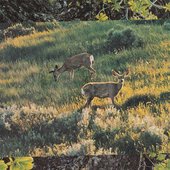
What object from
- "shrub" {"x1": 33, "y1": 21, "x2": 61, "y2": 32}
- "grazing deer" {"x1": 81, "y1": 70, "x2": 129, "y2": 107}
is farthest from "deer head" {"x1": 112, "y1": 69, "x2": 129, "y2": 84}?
"shrub" {"x1": 33, "y1": 21, "x2": 61, "y2": 32}

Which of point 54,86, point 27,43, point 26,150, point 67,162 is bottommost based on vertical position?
point 67,162

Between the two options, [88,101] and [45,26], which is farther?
[45,26]

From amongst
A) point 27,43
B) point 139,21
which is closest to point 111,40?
point 139,21

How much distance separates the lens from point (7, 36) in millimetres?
3594

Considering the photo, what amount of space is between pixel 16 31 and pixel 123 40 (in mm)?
645

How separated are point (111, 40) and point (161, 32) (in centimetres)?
31

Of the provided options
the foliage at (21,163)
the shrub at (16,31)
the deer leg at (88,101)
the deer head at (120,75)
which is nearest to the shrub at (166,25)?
the deer head at (120,75)

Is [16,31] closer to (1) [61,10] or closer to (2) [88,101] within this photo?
(1) [61,10]

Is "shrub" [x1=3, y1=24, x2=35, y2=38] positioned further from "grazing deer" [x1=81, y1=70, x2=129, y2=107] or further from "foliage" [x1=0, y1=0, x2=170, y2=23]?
"grazing deer" [x1=81, y1=70, x2=129, y2=107]

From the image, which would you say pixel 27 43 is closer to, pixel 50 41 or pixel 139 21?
pixel 50 41

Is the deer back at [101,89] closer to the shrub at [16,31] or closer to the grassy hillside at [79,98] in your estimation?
the grassy hillside at [79,98]

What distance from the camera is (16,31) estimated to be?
3.62m

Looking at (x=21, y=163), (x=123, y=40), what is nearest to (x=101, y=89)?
(x=123, y=40)

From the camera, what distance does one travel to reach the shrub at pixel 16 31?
3602mm
